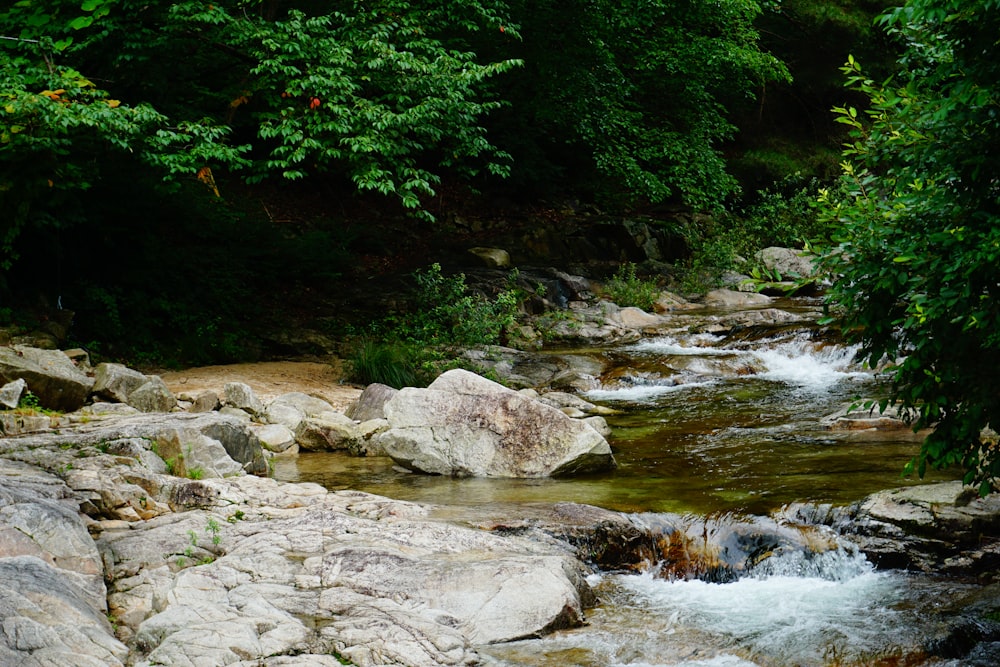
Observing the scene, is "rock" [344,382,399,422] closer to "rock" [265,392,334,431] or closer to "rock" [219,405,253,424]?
"rock" [265,392,334,431]

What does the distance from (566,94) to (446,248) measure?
14.8 ft

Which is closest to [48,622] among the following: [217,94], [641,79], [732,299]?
[217,94]

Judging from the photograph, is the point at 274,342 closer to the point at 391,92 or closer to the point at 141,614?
the point at 391,92

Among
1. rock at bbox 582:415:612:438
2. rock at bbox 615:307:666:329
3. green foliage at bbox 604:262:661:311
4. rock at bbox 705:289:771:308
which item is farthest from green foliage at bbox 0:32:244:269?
rock at bbox 705:289:771:308

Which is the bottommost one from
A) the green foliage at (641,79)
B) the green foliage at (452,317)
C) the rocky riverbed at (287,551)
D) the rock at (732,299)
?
the rocky riverbed at (287,551)

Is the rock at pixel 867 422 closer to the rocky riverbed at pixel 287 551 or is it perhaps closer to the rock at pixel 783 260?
the rocky riverbed at pixel 287 551

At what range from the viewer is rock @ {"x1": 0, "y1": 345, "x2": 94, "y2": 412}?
7.81 meters

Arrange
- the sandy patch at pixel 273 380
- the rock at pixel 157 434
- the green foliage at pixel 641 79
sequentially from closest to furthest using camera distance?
the rock at pixel 157 434 < the sandy patch at pixel 273 380 < the green foliage at pixel 641 79

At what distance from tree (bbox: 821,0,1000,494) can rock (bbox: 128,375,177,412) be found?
22.4 feet

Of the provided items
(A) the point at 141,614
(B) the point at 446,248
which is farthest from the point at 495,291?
(A) the point at 141,614

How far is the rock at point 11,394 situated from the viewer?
7.26 metres

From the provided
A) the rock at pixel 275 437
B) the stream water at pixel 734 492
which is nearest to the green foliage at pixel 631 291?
the stream water at pixel 734 492

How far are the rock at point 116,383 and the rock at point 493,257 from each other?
32.5 feet

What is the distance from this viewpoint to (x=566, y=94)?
16562 millimetres
